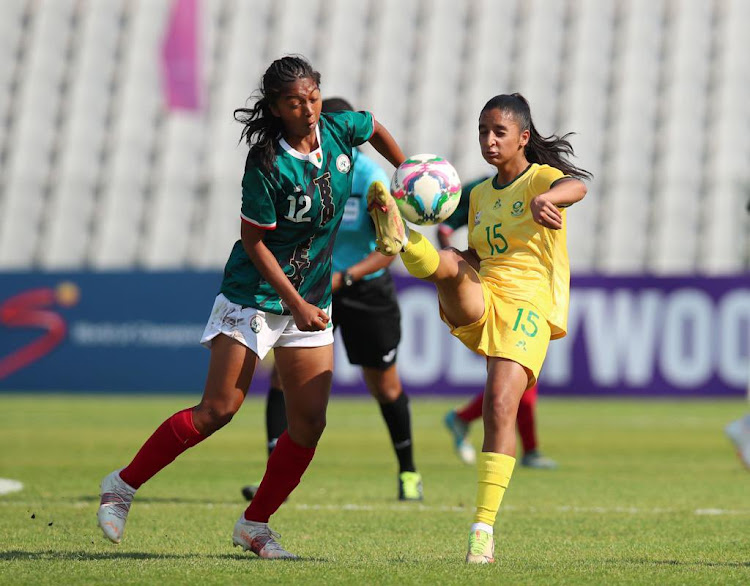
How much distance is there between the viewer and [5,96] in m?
26.5

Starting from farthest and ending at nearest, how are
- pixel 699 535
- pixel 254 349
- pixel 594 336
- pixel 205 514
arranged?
pixel 594 336 < pixel 205 514 < pixel 699 535 < pixel 254 349

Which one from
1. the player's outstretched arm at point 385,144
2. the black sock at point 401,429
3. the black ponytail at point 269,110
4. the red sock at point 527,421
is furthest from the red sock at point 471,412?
the black ponytail at point 269,110

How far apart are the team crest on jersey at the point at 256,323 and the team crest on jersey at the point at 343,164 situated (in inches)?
27.6

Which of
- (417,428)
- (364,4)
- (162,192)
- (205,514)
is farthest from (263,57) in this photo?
(205,514)

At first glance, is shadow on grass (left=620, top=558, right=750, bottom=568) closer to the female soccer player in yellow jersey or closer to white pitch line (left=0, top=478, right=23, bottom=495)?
the female soccer player in yellow jersey

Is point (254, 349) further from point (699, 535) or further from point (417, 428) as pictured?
point (417, 428)

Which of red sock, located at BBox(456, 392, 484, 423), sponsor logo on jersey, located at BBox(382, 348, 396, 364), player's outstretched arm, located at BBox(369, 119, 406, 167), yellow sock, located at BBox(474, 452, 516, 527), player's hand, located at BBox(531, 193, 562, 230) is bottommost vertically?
red sock, located at BBox(456, 392, 484, 423)

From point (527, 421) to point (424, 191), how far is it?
4898 millimetres

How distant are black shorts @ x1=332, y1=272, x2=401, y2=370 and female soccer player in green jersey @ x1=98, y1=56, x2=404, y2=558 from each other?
2.41 meters

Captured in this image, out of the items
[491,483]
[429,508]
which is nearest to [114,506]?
[491,483]

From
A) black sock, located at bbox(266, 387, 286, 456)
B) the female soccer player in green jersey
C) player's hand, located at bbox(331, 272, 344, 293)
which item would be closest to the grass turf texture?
the female soccer player in green jersey

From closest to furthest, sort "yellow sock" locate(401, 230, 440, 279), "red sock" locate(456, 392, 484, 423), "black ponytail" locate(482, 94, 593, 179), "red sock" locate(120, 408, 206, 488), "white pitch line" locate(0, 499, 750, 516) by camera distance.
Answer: "yellow sock" locate(401, 230, 440, 279) → "red sock" locate(120, 408, 206, 488) → "black ponytail" locate(482, 94, 593, 179) → "white pitch line" locate(0, 499, 750, 516) → "red sock" locate(456, 392, 484, 423)

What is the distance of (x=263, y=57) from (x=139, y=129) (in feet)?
10.2

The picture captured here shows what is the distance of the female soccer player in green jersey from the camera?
4.98 metres
